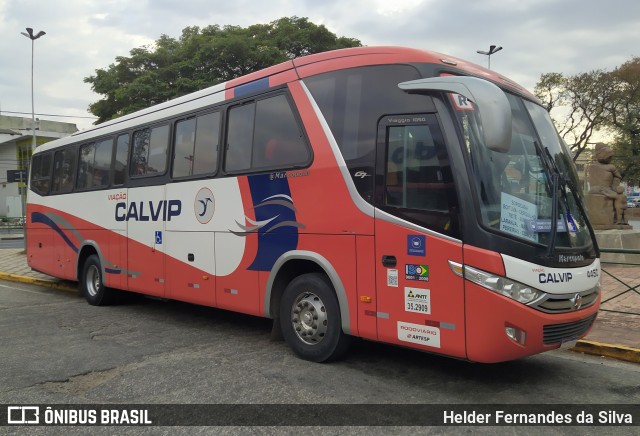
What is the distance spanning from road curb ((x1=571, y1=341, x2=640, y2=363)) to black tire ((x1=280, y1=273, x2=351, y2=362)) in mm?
2909

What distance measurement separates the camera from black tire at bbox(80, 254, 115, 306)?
9.35 metres

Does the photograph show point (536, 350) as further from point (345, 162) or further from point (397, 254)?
point (345, 162)

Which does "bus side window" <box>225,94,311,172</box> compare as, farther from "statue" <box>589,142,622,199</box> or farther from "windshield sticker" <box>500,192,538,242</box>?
"statue" <box>589,142,622,199</box>

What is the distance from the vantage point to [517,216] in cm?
427

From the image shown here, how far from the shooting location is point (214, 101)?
689cm

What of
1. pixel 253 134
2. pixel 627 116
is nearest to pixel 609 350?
pixel 253 134

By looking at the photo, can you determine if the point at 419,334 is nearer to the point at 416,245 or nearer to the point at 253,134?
the point at 416,245

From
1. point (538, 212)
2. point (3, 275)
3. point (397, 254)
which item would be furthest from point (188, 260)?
point (3, 275)

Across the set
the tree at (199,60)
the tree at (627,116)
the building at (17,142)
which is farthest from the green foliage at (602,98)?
the building at (17,142)

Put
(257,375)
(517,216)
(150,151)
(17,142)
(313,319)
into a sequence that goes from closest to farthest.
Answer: (517,216)
(257,375)
(313,319)
(150,151)
(17,142)

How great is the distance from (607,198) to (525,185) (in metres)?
11.3

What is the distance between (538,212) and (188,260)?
4.69m

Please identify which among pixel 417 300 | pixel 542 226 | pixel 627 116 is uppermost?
pixel 627 116

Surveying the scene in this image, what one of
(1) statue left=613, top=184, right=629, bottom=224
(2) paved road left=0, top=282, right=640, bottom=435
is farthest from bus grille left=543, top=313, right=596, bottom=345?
(1) statue left=613, top=184, right=629, bottom=224
